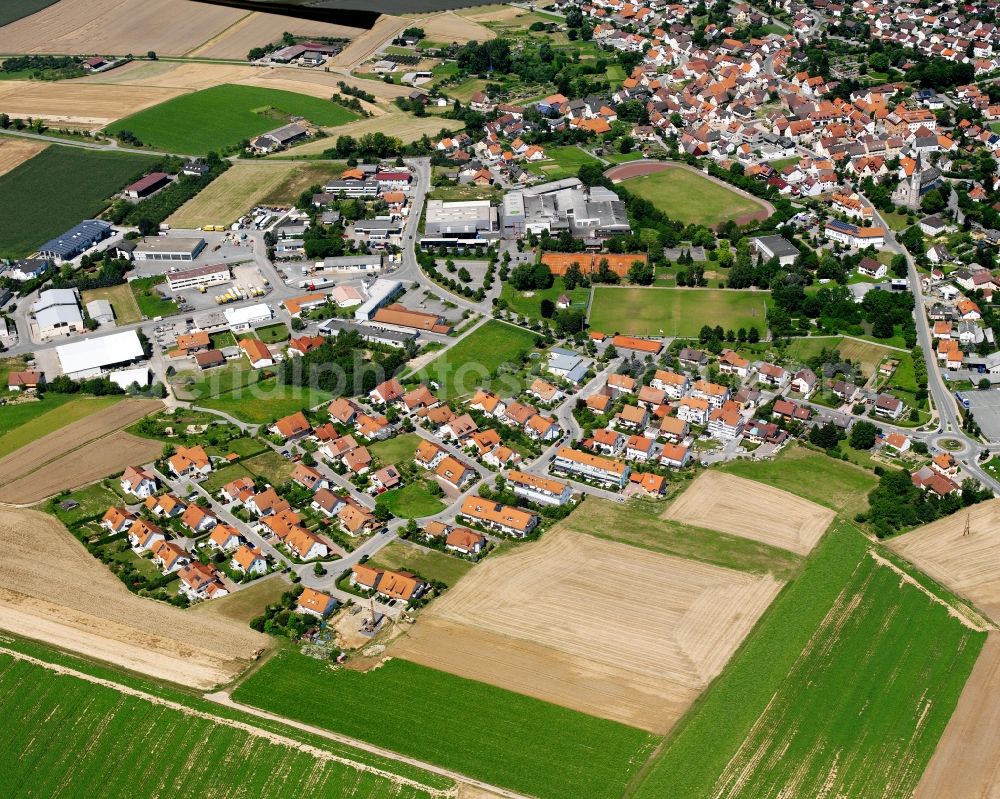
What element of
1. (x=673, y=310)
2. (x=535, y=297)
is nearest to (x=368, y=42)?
(x=535, y=297)

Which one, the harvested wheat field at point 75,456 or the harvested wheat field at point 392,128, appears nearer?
the harvested wheat field at point 75,456

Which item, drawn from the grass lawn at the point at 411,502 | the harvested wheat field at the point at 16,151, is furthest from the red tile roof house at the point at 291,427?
the harvested wheat field at the point at 16,151

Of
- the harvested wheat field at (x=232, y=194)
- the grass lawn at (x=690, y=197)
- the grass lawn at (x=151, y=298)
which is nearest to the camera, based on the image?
the grass lawn at (x=151, y=298)

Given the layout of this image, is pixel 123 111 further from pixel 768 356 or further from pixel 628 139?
pixel 768 356

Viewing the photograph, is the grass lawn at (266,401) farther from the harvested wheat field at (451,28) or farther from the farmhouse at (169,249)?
the harvested wheat field at (451,28)

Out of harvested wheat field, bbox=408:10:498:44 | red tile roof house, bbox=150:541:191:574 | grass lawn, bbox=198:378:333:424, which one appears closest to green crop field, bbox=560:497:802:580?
red tile roof house, bbox=150:541:191:574

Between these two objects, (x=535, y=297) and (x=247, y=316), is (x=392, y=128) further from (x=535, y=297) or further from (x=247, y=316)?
(x=247, y=316)

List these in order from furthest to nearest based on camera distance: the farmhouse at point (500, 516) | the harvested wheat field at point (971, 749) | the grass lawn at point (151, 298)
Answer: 1. the grass lawn at point (151, 298)
2. the farmhouse at point (500, 516)
3. the harvested wheat field at point (971, 749)
